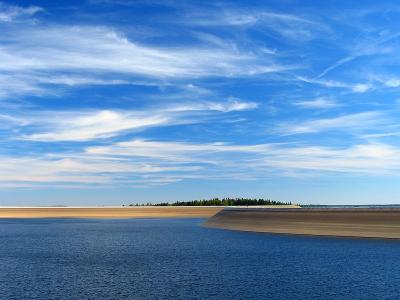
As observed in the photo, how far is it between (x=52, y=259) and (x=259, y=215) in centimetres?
5326

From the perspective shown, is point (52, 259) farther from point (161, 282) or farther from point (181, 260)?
point (161, 282)

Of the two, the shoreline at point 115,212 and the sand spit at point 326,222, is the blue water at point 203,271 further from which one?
the shoreline at point 115,212

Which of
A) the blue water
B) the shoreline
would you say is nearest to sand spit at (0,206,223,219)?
the shoreline

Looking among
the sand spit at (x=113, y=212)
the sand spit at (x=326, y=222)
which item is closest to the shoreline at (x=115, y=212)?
the sand spit at (x=113, y=212)

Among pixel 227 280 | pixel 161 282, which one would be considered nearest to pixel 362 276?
pixel 227 280

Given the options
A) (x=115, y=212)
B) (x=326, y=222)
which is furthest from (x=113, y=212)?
(x=326, y=222)

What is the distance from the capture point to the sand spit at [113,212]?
179 m

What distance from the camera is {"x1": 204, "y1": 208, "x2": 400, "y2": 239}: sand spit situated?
6744 centimetres

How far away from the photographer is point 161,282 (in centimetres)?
3581

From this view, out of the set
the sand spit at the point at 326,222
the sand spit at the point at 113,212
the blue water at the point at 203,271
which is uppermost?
the sand spit at the point at 113,212

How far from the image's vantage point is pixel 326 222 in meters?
76.2

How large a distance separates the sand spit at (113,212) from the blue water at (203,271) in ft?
381

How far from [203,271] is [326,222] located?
1589 inches

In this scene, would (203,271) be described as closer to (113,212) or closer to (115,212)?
(115,212)
